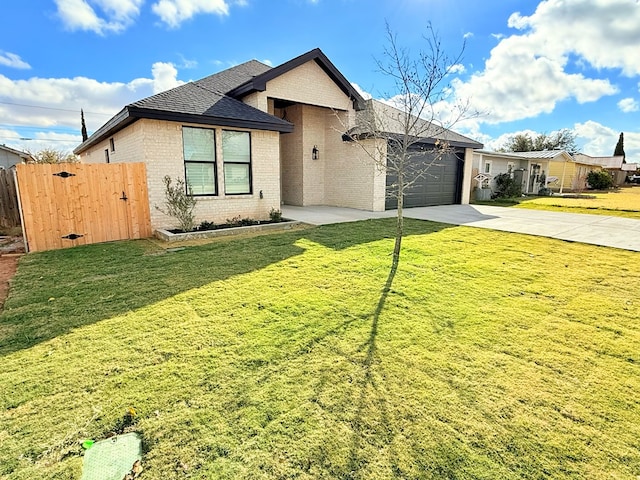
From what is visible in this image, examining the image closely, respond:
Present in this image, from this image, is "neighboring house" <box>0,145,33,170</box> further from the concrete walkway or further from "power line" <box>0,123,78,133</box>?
the concrete walkway

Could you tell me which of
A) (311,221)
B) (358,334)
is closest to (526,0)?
(311,221)

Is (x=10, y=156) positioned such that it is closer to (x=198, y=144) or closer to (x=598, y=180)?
(x=198, y=144)

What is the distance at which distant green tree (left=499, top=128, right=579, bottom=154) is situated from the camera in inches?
1858

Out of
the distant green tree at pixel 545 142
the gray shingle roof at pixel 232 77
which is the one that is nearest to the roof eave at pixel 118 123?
the gray shingle roof at pixel 232 77

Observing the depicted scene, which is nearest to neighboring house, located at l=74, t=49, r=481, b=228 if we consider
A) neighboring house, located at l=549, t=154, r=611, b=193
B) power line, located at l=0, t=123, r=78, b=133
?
neighboring house, located at l=549, t=154, r=611, b=193

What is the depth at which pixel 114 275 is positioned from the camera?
5.49m

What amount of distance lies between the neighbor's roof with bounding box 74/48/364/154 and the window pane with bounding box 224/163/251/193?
1195mm

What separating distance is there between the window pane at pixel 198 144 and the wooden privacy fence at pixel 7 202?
6.26 metres

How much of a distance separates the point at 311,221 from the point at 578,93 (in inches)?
1256

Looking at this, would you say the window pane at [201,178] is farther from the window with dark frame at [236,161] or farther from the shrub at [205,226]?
the shrub at [205,226]

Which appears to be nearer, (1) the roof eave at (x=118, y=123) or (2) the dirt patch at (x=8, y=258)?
(2) the dirt patch at (x=8, y=258)

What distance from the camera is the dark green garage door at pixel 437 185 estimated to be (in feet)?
49.2

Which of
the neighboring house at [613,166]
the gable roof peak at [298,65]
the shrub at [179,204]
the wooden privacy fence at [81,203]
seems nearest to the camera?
the wooden privacy fence at [81,203]

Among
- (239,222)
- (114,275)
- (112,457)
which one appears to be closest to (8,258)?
(114,275)
